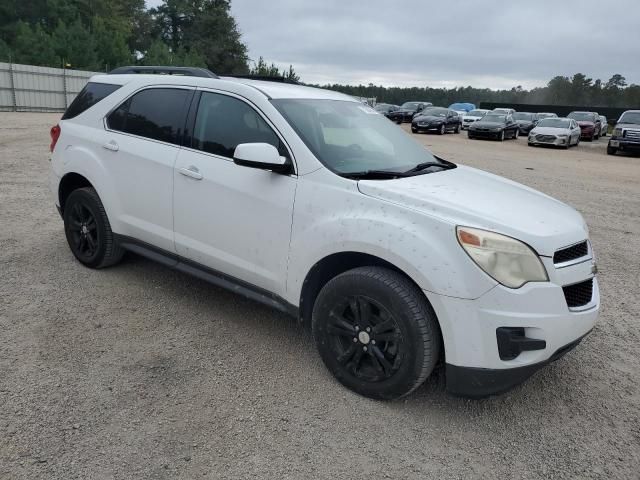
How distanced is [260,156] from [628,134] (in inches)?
871

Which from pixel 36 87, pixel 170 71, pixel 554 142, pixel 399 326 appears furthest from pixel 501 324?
pixel 36 87

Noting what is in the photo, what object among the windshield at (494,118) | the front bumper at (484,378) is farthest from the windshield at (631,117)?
the front bumper at (484,378)

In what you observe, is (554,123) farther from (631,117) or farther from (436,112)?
(436,112)

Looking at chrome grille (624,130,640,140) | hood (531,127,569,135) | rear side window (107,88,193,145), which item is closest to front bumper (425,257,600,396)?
rear side window (107,88,193,145)

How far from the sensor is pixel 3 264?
4703 mm

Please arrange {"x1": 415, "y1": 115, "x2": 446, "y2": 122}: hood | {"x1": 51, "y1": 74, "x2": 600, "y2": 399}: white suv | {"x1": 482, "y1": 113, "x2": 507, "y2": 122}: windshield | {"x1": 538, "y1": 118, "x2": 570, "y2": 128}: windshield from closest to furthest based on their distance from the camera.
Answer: {"x1": 51, "y1": 74, "x2": 600, "y2": 399}: white suv → {"x1": 538, "y1": 118, "x2": 570, "y2": 128}: windshield → {"x1": 482, "y1": 113, "x2": 507, "y2": 122}: windshield → {"x1": 415, "y1": 115, "x2": 446, "y2": 122}: hood

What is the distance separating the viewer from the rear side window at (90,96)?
4460 millimetres

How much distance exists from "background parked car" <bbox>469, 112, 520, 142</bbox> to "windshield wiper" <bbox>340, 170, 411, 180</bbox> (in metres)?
25.3

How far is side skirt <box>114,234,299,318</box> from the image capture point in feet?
10.9

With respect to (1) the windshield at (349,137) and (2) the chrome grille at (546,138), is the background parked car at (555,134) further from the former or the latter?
(1) the windshield at (349,137)

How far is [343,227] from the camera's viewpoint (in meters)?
2.91

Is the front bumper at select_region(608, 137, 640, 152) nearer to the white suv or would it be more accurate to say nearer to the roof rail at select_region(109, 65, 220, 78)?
the white suv

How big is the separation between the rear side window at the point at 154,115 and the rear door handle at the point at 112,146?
4.8 inches

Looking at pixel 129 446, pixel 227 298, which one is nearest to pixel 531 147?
pixel 227 298
